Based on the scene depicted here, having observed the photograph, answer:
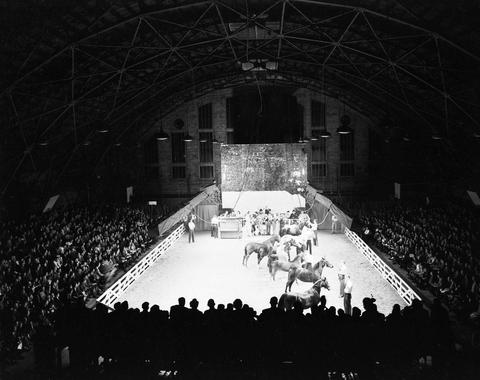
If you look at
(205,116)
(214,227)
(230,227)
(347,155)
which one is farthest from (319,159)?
(214,227)

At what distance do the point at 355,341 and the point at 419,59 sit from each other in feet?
41.3

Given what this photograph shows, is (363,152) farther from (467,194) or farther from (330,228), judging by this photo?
(467,194)

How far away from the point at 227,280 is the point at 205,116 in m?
15.6

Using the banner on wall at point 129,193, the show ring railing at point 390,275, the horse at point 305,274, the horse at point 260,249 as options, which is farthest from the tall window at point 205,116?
the horse at point 305,274

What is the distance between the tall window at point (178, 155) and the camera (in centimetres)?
2820

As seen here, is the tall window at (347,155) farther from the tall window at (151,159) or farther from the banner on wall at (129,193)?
the banner on wall at (129,193)

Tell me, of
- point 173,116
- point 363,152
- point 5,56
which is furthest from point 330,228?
point 5,56

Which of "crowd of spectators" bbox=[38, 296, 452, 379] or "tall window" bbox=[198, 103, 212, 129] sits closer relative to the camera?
"crowd of spectators" bbox=[38, 296, 452, 379]

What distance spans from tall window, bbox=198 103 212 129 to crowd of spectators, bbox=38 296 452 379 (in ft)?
71.5

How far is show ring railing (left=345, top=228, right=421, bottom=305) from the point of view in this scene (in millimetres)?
11711

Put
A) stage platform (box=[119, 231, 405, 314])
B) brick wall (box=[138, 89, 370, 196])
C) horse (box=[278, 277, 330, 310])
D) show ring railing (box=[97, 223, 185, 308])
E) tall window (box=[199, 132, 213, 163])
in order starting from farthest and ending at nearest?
tall window (box=[199, 132, 213, 163])
brick wall (box=[138, 89, 370, 196])
stage platform (box=[119, 231, 405, 314])
show ring railing (box=[97, 223, 185, 308])
horse (box=[278, 277, 330, 310])

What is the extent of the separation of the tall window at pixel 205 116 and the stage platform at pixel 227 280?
34.3 feet

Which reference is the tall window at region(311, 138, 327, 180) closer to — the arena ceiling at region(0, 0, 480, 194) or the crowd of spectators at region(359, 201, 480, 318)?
the arena ceiling at region(0, 0, 480, 194)

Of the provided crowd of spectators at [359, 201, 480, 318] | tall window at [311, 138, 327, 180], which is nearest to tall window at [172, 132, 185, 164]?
tall window at [311, 138, 327, 180]
